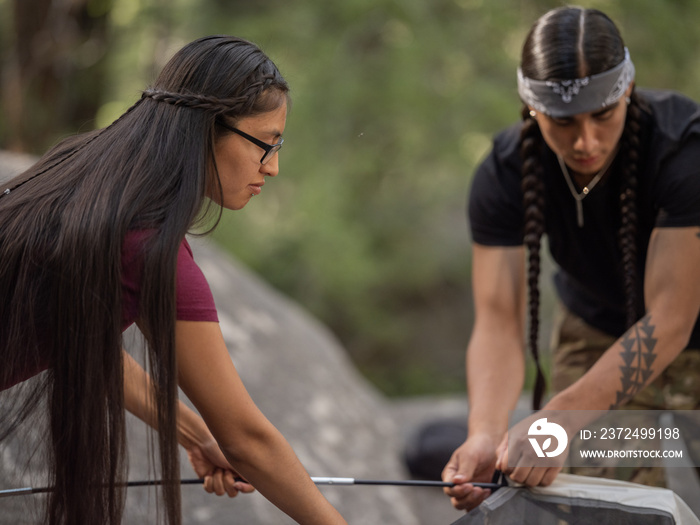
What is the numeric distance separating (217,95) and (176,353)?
22.4 inches

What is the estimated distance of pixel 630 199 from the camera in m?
2.07

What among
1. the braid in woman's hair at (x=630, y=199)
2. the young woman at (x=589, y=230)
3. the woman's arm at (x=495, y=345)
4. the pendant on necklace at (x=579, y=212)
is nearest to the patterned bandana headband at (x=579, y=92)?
the young woman at (x=589, y=230)

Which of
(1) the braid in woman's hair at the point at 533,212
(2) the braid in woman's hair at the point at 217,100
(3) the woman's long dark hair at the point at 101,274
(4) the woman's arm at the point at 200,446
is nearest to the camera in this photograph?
(3) the woman's long dark hair at the point at 101,274

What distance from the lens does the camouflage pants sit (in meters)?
2.21

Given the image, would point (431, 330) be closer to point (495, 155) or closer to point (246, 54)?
point (495, 155)

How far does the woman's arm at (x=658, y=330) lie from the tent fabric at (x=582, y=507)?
0.23 m

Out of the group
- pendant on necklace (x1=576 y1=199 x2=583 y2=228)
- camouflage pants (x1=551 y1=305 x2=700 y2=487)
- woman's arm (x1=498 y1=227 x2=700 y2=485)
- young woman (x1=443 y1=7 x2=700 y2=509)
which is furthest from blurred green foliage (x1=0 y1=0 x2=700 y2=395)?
woman's arm (x1=498 y1=227 x2=700 y2=485)

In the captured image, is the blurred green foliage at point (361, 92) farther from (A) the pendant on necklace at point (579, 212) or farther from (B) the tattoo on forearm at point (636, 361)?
(B) the tattoo on forearm at point (636, 361)

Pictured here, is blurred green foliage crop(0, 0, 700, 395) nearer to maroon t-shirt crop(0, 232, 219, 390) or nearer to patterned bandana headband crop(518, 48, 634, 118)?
patterned bandana headband crop(518, 48, 634, 118)

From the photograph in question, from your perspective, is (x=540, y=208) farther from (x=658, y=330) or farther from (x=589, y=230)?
(x=658, y=330)

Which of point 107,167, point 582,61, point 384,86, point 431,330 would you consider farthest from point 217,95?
point 431,330

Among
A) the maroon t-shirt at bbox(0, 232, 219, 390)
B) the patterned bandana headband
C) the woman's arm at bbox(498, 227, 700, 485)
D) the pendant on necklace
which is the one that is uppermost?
the patterned bandana headband

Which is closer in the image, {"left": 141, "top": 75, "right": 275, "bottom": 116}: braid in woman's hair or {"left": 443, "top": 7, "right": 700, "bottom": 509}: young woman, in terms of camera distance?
{"left": 141, "top": 75, "right": 275, "bottom": 116}: braid in woman's hair

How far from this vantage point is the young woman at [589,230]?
1928mm
